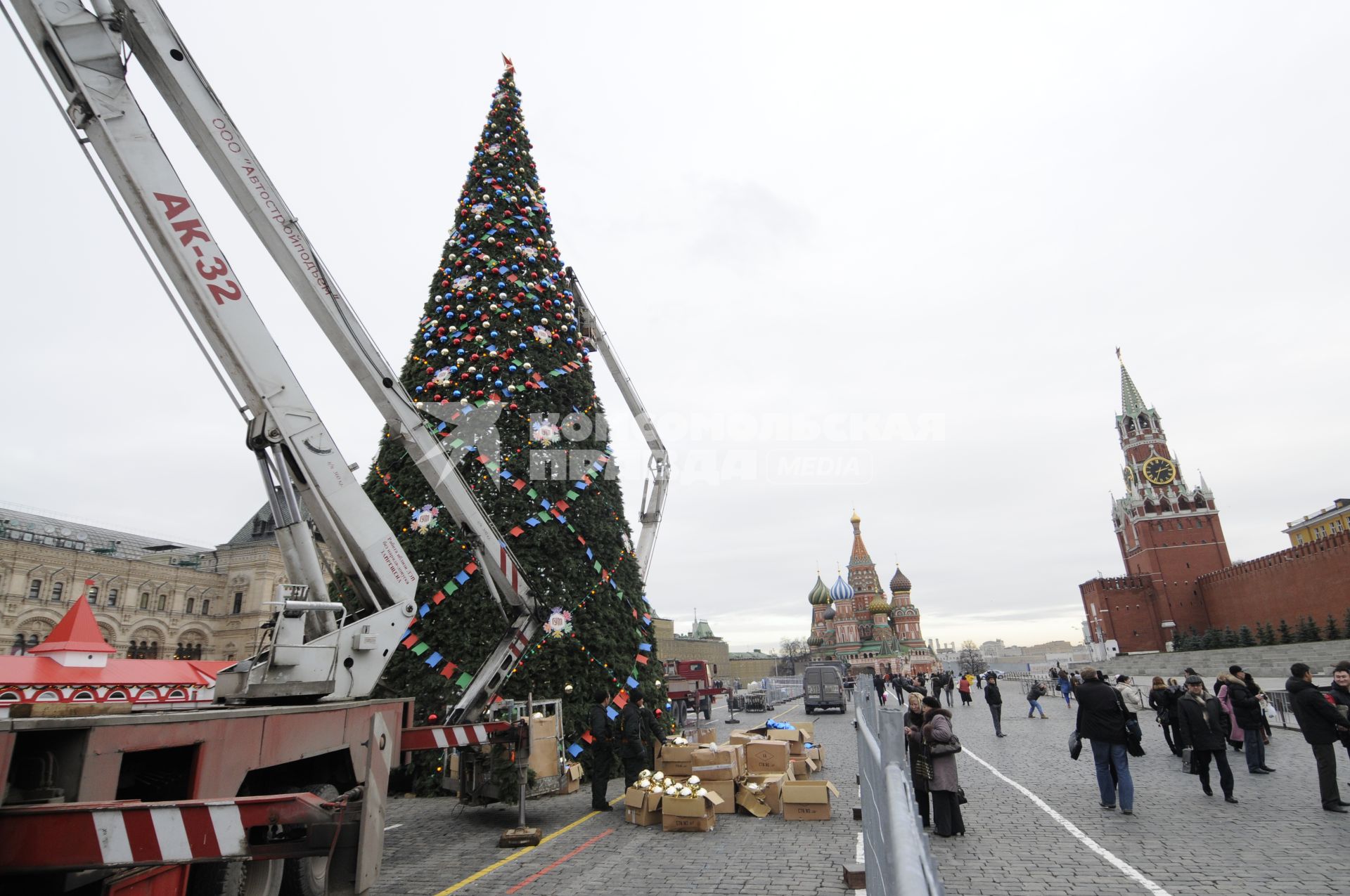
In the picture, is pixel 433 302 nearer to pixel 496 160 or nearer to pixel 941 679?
pixel 496 160

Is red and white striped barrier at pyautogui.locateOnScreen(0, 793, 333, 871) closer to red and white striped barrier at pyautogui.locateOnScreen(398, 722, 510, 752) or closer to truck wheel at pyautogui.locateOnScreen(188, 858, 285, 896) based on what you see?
truck wheel at pyautogui.locateOnScreen(188, 858, 285, 896)

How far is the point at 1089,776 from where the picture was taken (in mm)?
11211

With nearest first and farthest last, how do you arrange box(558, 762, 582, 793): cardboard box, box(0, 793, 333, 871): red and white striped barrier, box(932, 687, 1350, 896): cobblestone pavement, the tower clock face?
box(0, 793, 333, 871): red and white striped barrier, box(932, 687, 1350, 896): cobblestone pavement, box(558, 762, 582, 793): cardboard box, the tower clock face

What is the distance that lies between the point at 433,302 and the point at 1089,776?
1529 cm

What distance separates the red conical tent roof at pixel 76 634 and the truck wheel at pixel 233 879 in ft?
36.8

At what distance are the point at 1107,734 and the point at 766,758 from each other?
4.57 meters

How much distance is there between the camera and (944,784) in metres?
7.78

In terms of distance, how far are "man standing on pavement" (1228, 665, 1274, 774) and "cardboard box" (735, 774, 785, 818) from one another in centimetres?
733

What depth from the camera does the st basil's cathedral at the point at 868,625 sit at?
301ft

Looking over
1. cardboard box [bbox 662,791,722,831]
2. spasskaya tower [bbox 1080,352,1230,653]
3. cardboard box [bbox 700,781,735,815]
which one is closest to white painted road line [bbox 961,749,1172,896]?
cardboard box [bbox 700,781,735,815]

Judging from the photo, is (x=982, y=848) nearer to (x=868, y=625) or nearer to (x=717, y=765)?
(x=717, y=765)

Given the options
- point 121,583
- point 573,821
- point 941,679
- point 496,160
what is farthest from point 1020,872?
point 121,583

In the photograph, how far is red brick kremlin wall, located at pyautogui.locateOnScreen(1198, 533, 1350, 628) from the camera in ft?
150

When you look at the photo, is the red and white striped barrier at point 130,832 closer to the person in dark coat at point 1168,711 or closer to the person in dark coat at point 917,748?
the person in dark coat at point 917,748
